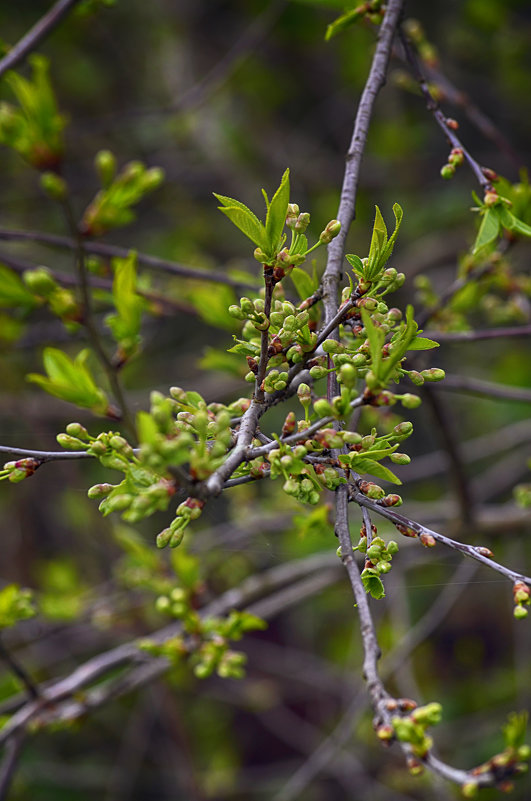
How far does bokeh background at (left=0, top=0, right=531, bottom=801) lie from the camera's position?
296 cm

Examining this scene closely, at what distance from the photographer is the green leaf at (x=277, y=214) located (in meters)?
0.83

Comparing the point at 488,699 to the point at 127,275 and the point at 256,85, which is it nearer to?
the point at 127,275

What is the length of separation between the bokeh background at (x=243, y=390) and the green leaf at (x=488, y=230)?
5.31ft

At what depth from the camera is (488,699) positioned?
3334 millimetres

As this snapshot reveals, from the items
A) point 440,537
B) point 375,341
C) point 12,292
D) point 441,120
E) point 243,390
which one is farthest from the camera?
point 243,390

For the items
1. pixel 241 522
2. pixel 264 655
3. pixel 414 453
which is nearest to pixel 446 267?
pixel 414 453

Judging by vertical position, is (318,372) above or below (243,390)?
above

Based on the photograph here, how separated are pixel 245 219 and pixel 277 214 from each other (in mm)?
43

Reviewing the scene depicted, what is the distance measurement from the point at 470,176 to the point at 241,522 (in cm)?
237

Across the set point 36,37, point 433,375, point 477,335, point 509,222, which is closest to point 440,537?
point 433,375

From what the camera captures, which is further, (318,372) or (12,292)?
(12,292)

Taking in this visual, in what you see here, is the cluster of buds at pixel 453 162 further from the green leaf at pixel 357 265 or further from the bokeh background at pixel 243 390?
the bokeh background at pixel 243 390

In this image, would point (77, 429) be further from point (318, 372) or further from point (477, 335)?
point (477, 335)

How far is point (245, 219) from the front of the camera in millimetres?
844
